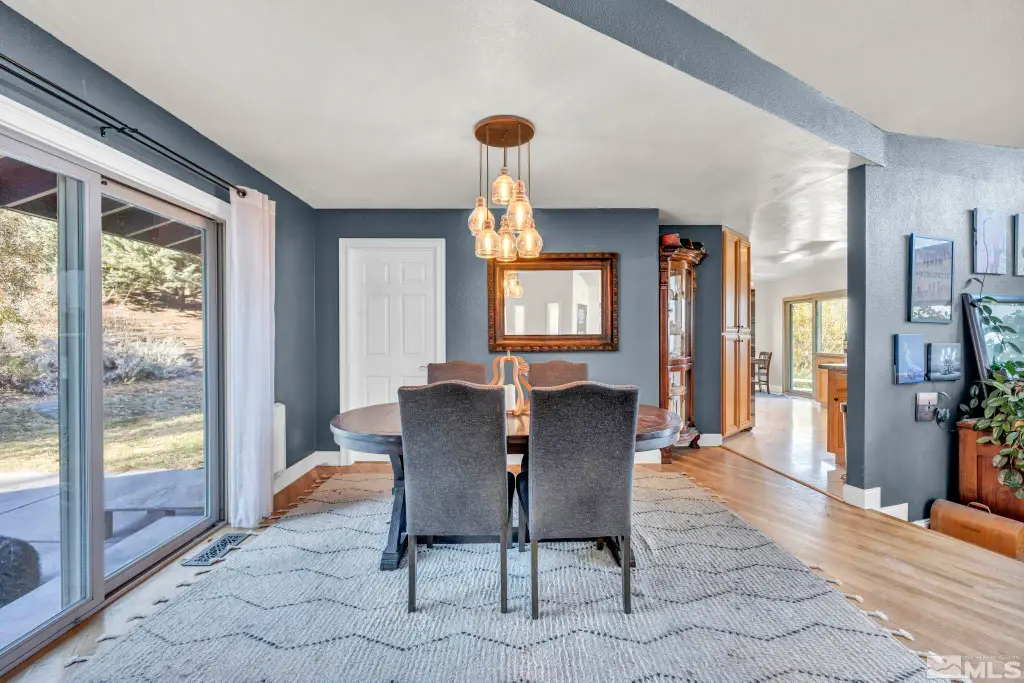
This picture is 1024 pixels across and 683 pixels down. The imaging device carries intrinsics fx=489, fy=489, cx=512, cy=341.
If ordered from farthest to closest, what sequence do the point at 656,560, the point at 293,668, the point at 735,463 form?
the point at 735,463 → the point at 656,560 → the point at 293,668

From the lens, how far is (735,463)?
4281 mm

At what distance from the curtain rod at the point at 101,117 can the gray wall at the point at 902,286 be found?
3905mm

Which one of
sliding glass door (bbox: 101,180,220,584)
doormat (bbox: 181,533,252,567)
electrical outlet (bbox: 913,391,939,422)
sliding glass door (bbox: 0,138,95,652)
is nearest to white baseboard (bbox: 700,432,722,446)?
electrical outlet (bbox: 913,391,939,422)

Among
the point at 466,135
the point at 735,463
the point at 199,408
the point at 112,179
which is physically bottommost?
the point at 735,463

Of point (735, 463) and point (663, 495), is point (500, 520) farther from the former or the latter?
point (735, 463)

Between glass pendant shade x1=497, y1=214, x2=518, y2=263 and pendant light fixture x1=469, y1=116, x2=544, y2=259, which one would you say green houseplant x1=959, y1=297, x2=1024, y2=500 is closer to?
pendant light fixture x1=469, y1=116, x2=544, y2=259

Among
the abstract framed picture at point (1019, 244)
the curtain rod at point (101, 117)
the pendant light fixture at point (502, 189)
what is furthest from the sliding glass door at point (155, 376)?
the abstract framed picture at point (1019, 244)

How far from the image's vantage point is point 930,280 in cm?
323

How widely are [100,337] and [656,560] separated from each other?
8.82 feet

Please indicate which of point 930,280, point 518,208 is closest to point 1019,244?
point 930,280

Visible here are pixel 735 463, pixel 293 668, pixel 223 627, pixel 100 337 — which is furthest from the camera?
pixel 735 463

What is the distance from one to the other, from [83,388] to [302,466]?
2159 millimetres

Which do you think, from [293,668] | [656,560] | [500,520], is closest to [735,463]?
[656,560]

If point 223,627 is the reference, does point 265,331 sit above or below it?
above
